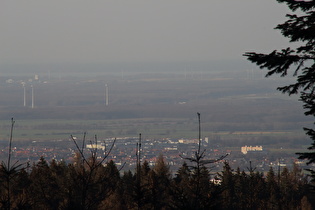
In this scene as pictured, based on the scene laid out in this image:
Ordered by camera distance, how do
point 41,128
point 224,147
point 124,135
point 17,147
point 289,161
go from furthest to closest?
1. point 41,128
2. point 124,135
3. point 224,147
4. point 17,147
5. point 289,161

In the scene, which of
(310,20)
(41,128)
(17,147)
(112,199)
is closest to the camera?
(310,20)

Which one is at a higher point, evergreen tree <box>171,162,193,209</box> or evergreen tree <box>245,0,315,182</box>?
evergreen tree <box>245,0,315,182</box>

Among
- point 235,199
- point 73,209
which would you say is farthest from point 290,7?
point 235,199

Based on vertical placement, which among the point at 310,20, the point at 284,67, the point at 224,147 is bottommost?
the point at 224,147

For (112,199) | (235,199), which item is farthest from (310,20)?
(235,199)

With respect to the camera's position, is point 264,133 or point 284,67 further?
point 264,133

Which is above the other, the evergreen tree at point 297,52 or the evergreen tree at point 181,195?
the evergreen tree at point 297,52

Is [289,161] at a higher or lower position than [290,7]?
lower

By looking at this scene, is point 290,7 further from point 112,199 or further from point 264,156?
point 264,156

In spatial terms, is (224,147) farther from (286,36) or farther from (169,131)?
(286,36)
